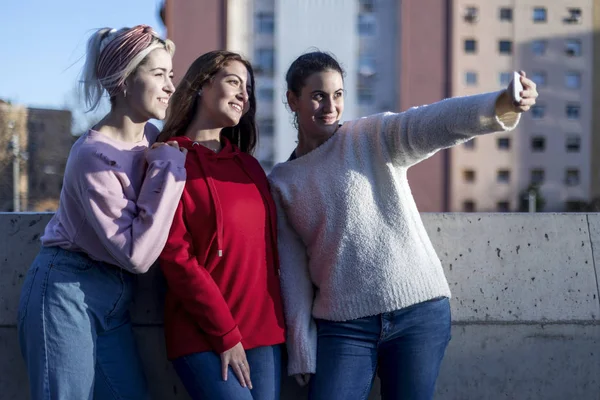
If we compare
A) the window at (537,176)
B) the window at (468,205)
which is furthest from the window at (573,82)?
the window at (468,205)

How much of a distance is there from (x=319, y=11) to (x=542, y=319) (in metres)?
48.8

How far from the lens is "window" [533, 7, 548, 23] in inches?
2175

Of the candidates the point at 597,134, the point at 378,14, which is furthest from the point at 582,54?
the point at 378,14

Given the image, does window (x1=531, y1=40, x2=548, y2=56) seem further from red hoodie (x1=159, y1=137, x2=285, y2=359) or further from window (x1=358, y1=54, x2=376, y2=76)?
red hoodie (x1=159, y1=137, x2=285, y2=359)

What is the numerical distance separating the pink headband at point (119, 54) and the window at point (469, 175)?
169ft

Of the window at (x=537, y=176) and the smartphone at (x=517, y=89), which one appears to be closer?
the smartphone at (x=517, y=89)

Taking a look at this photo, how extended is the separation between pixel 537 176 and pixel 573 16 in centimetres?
1233

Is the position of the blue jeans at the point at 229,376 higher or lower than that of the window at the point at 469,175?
lower

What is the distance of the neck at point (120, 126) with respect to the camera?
292cm

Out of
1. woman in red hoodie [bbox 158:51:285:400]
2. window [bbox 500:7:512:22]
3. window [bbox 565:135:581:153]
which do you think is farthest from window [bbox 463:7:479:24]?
woman in red hoodie [bbox 158:51:285:400]

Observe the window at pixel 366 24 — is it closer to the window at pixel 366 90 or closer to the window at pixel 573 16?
the window at pixel 366 90

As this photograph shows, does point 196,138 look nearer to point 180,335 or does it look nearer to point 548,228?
point 180,335

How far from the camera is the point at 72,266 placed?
9.25ft

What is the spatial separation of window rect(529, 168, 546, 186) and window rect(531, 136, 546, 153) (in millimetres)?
1463
